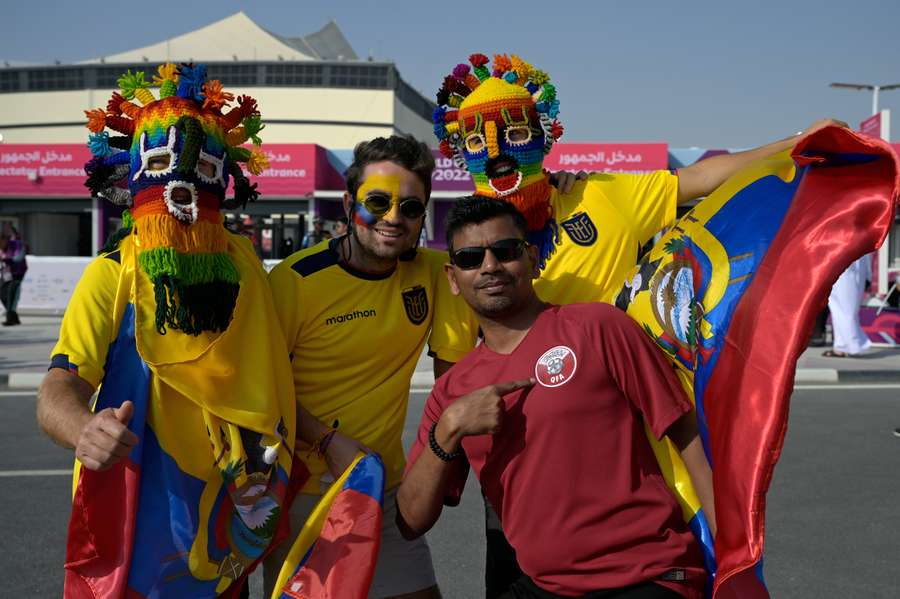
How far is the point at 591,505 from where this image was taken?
2217 mm

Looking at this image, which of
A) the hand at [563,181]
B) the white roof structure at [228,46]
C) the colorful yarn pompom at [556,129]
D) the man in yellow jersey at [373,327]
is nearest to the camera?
the man in yellow jersey at [373,327]

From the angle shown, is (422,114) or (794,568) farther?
(422,114)

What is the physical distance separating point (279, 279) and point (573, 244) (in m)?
1.01

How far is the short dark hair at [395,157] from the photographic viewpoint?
9.87 feet

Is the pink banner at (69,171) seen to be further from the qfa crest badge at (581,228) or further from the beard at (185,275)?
the beard at (185,275)

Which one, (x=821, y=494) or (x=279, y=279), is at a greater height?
(x=279, y=279)

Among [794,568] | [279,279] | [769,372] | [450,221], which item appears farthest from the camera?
[794,568]

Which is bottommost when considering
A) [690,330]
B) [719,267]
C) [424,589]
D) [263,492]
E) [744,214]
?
[424,589]

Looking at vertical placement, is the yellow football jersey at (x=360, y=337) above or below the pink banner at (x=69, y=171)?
below

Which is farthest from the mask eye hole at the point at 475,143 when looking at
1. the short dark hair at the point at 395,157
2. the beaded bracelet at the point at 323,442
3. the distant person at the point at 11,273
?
the distant person at the point at 11,273

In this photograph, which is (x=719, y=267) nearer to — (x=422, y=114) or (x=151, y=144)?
(x=151, y=144)

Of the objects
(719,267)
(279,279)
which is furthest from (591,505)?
(279,279)

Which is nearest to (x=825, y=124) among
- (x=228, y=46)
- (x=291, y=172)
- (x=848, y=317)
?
(x=848, y=317)

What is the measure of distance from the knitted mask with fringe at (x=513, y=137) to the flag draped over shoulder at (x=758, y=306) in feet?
2.73
